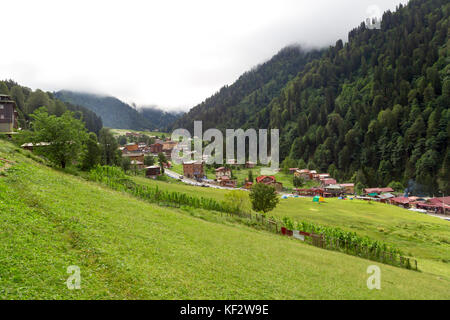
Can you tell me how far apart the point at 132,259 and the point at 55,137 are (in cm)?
3141

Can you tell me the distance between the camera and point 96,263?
37.6 feet

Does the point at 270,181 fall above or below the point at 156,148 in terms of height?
below

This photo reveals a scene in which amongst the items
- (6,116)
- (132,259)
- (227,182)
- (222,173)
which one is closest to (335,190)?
(227,182)

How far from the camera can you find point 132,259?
Answer: 12.7 metres

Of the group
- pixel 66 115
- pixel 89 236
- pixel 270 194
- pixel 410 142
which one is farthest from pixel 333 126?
pixel 89 236

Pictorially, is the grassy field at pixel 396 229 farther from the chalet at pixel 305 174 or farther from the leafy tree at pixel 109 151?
Result: the chalet at pixel 305 174

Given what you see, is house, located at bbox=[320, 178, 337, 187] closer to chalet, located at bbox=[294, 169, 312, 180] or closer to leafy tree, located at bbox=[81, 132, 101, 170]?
chalet, located at bbox=[294, 169, 312, 180]

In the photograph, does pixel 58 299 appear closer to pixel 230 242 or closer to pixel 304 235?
pixel 230 242

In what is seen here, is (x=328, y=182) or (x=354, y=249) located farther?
(x=328, y=182)

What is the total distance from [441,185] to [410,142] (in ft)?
115

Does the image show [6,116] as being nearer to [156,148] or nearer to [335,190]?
[335,190]

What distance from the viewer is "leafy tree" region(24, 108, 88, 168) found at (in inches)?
1351

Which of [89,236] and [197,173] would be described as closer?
[89,236]

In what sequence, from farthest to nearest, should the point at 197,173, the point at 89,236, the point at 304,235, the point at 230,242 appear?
the point at 197,173 < the point at 304,235 < the point at 230,242 < the point at 89,236
